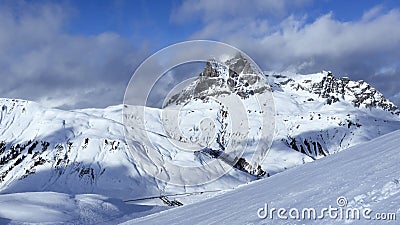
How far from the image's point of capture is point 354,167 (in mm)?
13922

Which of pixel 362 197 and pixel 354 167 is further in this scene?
pixel 354 167

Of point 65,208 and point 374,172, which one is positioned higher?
point 65,208

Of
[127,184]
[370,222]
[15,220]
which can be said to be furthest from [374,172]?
[127,184]

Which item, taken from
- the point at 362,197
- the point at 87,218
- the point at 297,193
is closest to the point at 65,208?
the point at 87,218

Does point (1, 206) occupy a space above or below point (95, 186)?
below

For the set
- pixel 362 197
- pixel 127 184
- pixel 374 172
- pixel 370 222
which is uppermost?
pixel 127 184

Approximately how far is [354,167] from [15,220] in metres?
33.3

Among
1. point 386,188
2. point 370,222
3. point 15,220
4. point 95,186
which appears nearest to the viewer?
point 370,222

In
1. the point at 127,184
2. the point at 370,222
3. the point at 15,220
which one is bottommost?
the point at 370,222

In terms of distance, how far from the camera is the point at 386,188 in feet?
30.7

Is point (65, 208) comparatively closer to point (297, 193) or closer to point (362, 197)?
point (297, 193)

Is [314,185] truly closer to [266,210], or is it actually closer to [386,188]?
[266,210]

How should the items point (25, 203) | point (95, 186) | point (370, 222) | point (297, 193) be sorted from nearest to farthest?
point (370, 222) → point (297, 193) → point (25, 203) → point (95, 186)

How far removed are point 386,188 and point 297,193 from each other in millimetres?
4011
